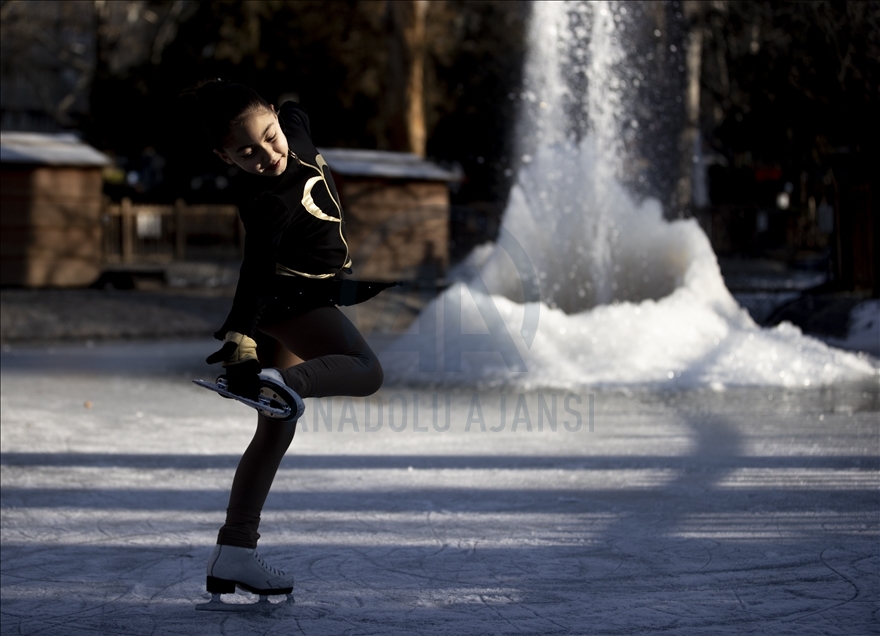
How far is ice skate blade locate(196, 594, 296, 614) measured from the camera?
12.3 feet

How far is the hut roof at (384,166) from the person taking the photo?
21306 mm

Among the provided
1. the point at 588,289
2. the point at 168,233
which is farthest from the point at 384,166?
the point at 588,289

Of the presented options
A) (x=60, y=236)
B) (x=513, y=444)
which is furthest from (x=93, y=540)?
(x=60, y=236)

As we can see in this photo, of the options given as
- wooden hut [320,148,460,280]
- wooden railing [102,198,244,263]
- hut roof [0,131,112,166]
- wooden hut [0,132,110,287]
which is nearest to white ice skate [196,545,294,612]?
wooden hut [0,132,110,287]

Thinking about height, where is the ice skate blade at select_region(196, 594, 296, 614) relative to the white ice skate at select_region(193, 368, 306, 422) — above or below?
below

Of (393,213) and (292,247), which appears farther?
(393,213)

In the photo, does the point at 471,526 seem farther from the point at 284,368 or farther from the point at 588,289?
the point at 588,289

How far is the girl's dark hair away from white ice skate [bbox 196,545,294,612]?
49.9 inches

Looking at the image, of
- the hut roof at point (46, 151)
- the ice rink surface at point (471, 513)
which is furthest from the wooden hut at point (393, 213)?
the ice rink surface at point (471, 513)

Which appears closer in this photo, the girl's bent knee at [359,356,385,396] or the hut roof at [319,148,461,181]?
the girl's bent knee at [359,356,385,396]

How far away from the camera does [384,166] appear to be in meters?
21.8

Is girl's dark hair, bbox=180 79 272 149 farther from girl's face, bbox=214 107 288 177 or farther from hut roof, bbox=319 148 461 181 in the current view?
hut roof, bbox=319 148 461 181

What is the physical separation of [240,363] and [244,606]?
34.0 inches

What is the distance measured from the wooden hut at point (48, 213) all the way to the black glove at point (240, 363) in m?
15.2
